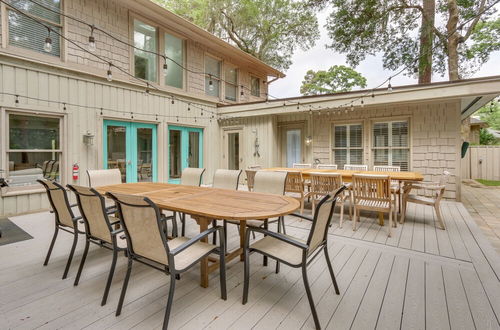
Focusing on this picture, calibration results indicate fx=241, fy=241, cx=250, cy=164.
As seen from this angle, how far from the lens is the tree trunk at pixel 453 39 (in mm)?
8008

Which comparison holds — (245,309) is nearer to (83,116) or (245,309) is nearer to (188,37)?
(83,116)

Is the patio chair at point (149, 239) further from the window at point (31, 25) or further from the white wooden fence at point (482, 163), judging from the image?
the white wooden fence at point (482, 163)

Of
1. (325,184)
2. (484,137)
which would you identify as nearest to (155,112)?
(325,184)

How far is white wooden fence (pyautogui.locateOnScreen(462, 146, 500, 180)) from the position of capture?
962cm

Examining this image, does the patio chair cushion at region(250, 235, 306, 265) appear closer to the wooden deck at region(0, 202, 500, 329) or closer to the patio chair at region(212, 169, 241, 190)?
the wooden deck at region(0, 202, 500, 329)

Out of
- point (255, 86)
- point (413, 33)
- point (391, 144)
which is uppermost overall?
point (413, 33)

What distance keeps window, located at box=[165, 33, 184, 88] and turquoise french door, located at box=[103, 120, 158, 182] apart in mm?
1598

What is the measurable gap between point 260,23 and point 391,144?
30.4ft

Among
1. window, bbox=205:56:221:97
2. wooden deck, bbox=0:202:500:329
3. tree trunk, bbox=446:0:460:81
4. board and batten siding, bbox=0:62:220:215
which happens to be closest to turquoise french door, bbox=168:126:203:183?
board and batten siding, bbox=0:62:220:215

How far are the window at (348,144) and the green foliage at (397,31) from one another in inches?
162

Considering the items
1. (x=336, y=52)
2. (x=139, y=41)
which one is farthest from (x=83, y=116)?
(x=336, y=52)

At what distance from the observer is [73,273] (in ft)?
7.97

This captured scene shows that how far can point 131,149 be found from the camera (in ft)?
20.6

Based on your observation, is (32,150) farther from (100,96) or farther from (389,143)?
(389,143)
